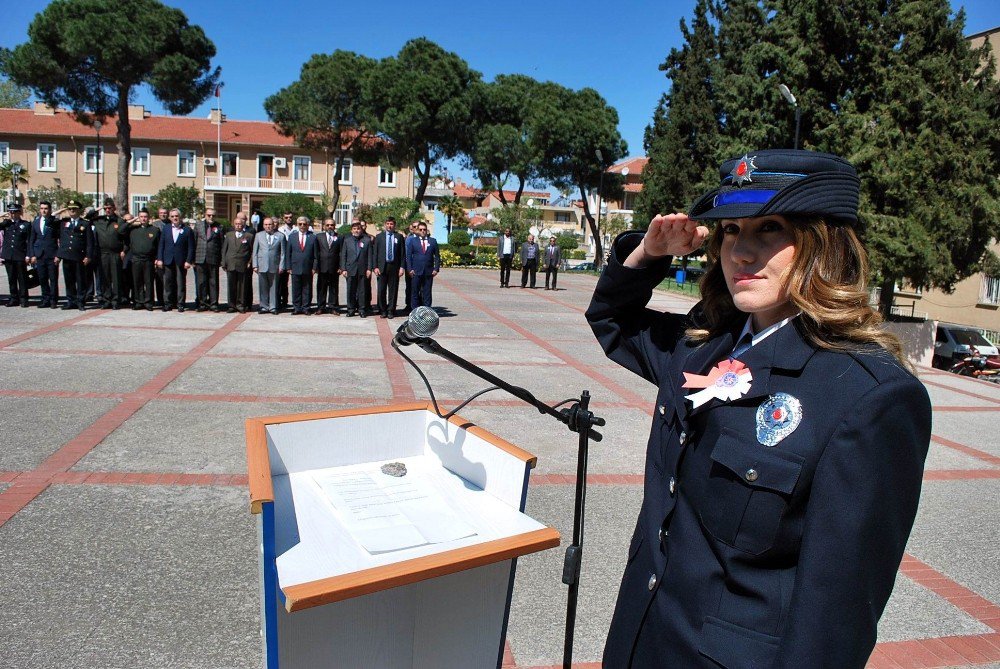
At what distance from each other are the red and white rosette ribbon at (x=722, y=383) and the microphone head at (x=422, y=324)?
579mm

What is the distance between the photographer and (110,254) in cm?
1264

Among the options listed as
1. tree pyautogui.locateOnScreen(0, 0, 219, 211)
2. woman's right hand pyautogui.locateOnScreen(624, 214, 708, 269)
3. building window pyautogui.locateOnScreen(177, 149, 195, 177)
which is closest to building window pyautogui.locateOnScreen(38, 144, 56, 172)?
building window pyautogui.locateOnScreen(177, 149, 195, 177)

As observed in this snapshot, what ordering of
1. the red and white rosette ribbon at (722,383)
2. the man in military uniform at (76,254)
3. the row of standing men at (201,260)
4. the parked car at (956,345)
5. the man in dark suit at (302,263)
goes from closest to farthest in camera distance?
the red and white rosette ribbon at (722,383)
the man in military uniform at (76,254)
the row of standing men at (201,260)
the man in dark suit at (302,263)
the parked car at (956,345)

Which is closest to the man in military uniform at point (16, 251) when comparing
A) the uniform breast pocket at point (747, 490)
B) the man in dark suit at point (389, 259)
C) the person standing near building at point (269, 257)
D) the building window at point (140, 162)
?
the person standing near building at point (269, 257)

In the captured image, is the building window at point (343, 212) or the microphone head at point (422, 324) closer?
the microphone head at point (422, 324)

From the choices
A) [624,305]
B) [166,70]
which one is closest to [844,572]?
[624,305]

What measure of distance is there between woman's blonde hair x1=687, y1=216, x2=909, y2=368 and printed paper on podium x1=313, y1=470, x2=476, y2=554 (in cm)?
99

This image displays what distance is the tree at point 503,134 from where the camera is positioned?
41.1 m

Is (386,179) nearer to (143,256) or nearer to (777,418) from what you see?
(143,256)

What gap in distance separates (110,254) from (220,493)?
967 cm

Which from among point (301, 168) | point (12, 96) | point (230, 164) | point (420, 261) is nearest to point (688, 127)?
point (420, 261)

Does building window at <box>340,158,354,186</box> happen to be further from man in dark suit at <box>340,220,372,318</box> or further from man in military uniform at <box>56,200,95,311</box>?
man in military uniform at <box>56,200,95,311</box>

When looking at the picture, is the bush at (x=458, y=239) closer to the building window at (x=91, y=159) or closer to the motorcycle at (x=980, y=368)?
the building window at (x=91, y=159)

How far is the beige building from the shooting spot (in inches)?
1922
